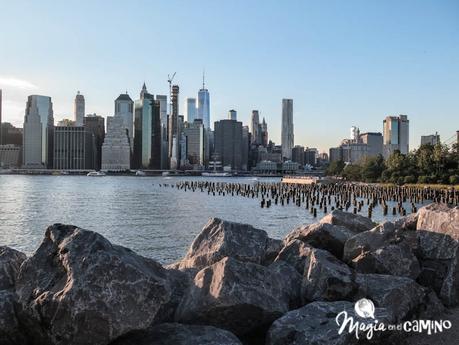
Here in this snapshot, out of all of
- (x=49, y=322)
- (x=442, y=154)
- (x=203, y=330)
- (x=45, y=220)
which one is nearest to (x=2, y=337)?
(x=49, y=322)

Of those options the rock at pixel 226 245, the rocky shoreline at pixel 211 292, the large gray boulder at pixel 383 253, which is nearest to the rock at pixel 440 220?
the large gray boulder at pixel 383 253

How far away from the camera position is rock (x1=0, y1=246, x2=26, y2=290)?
392 inches

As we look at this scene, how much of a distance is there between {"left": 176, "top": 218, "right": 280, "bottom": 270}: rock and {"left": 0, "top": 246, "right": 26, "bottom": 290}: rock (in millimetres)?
3965

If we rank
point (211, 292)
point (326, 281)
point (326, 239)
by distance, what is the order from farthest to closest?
point (326, 239) → point (326, 281) → point (211, 292)

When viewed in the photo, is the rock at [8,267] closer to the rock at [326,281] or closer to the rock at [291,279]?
the rock at [291,279]

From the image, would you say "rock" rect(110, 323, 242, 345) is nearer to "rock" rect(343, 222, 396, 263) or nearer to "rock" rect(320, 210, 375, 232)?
"rock" rect(343, 222, 396, 263)

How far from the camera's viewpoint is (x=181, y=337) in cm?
Result: 781

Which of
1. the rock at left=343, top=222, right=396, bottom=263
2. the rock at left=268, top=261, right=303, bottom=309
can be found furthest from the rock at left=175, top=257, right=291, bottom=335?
the rock at left=343, top=222, right=396, bottom=263

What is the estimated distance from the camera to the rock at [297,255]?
1196 centimetres

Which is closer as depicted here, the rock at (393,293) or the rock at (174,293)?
the rock at (174,293)

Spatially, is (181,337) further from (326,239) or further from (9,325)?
(326,239)

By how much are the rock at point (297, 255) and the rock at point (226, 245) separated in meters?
0.71

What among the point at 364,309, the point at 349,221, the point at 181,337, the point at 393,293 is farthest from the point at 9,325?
the point at 349,221

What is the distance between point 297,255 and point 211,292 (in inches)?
161
